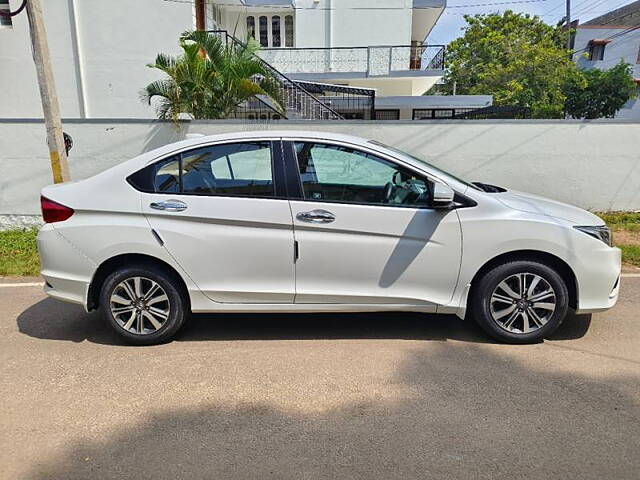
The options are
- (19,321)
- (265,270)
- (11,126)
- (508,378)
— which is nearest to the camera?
(508,378)

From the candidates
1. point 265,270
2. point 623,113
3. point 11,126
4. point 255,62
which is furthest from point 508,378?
point 623,113

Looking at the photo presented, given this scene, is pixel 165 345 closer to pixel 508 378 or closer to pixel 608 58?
pixel 508 378

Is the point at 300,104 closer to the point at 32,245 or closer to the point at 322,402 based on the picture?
the point at 32,245

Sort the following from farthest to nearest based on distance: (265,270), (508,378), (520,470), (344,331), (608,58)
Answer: (608,58)
(344,331)
(265,270)
(508,378)
(520,470)

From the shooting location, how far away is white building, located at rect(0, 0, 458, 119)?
13.9 meters

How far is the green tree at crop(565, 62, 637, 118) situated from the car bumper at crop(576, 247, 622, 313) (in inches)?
903

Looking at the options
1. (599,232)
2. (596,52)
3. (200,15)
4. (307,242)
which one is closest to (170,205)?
(307,242)

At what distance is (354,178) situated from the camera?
12.5ft

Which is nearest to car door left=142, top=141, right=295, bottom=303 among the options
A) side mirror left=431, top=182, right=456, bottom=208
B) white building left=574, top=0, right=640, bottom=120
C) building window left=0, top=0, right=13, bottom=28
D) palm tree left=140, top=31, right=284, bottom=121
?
side mirror left=431, top=182, right=456, bottom=208

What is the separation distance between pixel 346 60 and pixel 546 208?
17.1 metres

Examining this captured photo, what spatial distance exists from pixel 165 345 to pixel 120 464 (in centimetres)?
146

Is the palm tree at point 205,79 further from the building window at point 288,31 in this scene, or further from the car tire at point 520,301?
the building window at point 288,31

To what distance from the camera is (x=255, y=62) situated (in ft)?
29.2

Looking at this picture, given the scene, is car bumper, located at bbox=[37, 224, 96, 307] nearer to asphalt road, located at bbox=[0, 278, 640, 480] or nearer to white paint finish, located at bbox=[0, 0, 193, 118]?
asphalt road, located at bbox=[0, 278, 640, 480]
